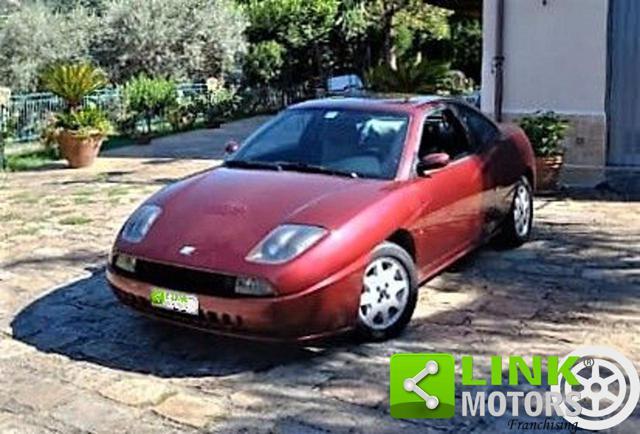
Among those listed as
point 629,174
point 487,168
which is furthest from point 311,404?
point 629,174

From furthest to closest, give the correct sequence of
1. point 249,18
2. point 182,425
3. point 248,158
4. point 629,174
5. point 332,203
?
point 249,18 < point 629,174 < point 248,158 < point 332,203 < point 182,425

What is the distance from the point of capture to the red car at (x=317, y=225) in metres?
4.19

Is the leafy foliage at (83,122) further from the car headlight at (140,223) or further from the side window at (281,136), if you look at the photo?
the car headlight at (140,223)

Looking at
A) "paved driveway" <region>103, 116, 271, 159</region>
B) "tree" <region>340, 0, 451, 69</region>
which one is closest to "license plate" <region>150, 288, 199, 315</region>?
"paved driveway" <region>103, 116, 271, 159</region>

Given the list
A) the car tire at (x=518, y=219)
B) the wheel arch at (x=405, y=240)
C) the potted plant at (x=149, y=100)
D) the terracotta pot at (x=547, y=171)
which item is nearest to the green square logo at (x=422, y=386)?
the wheel arch at (x=405, y=240)

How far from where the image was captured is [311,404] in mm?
3885

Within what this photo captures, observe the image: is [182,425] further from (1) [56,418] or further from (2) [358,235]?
(2) [358,235]

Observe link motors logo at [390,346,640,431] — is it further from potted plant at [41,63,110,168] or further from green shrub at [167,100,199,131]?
green shrub at [167,100,199,131]

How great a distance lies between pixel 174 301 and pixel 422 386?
1370 millimetres

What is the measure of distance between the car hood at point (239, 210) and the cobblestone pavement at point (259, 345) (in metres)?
0.62

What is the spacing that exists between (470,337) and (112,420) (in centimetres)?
208

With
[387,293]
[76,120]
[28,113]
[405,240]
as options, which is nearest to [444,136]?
[405,240]

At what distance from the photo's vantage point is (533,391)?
13.1 ft

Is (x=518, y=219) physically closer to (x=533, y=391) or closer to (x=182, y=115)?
(x=533, y=391)
